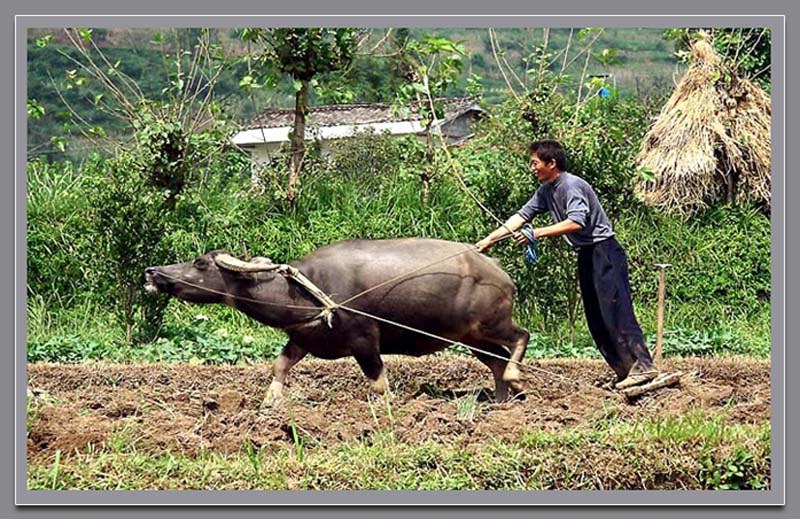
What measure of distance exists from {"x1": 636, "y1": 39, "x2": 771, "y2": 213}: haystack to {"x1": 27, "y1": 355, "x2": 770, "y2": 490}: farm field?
5.41 metres

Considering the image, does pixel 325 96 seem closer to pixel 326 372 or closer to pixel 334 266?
pixel 326 372

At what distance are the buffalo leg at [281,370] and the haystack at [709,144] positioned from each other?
662 centimetres

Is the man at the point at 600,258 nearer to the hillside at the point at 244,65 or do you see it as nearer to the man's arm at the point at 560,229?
the man's arm at the point at 560,229

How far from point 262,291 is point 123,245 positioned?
341cm

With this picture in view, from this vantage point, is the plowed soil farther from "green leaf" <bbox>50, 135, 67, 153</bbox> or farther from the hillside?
"green leaf" <bbox>50, 135, 67, 153</bbox>

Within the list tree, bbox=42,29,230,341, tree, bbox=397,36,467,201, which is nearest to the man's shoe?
tree, bbox=42,29,230,341

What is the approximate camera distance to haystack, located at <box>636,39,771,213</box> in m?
13.7

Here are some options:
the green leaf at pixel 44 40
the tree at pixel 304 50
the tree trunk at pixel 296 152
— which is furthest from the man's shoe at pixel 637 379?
the green leaf at pixel 44 40

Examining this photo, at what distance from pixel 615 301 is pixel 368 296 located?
1.63 meters

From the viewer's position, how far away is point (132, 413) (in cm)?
765

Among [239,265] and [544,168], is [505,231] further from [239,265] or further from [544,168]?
[239,265]

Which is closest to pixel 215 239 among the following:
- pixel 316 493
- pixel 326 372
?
pixel 326 372

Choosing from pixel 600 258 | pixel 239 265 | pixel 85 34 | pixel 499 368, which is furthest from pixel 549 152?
pixel 85 34

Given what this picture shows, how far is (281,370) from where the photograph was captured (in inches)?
312
